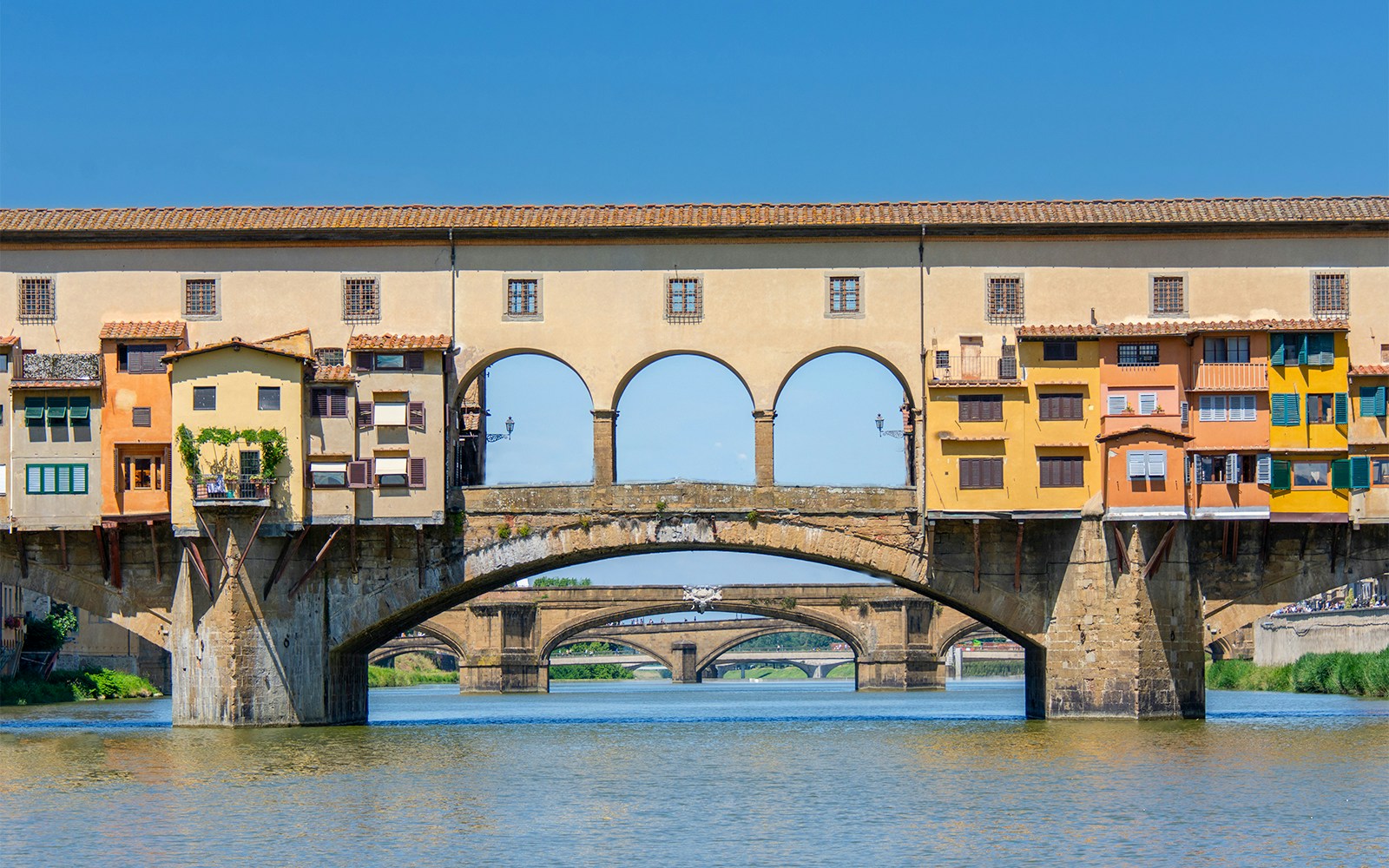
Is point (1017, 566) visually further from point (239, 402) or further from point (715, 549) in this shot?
point (239, 402)

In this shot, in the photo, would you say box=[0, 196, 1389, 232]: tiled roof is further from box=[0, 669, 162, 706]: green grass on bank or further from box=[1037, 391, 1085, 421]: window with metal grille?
box=[0, 669, 162, 706]: green grass on bank

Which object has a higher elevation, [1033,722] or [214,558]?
[214,558]

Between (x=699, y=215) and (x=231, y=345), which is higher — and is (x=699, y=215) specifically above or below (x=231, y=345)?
above

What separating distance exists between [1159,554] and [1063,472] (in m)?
3.08

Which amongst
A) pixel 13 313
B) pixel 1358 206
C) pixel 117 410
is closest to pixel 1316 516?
pixel 1358 206

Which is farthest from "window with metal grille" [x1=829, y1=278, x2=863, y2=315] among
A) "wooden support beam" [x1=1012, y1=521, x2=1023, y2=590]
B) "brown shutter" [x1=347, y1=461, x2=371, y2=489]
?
"brown shutter" [x1=347, y1=461, x2=371, y2=489]

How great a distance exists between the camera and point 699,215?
162 ft

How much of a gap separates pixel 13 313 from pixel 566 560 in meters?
15.8

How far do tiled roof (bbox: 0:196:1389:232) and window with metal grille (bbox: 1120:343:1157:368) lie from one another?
3.21 metres

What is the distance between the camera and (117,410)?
48.0m

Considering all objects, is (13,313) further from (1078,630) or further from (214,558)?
(1078,630)

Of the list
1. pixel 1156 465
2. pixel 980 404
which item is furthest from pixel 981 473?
pixel 1156 465

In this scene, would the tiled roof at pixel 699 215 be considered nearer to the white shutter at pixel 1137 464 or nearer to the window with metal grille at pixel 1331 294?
the window with metal grille at pixel 1331 294

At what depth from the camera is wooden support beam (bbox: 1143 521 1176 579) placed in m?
46.4
